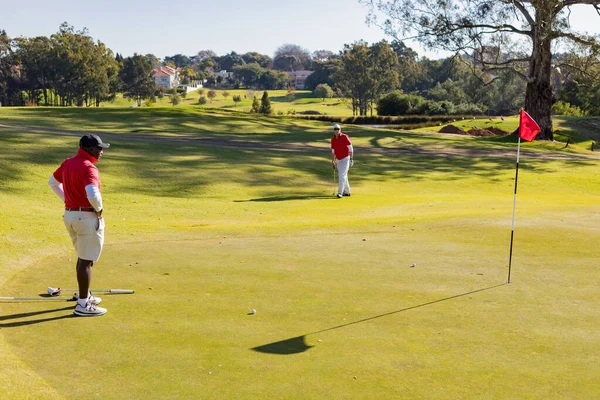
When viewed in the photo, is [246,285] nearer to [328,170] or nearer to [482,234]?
[482,234]

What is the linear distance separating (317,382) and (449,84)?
429 ft

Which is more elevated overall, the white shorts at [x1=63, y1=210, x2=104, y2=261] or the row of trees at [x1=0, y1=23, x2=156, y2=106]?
the row of trees at [x1=0, y1=23, x2=156, y2=106]

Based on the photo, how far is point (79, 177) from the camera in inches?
362

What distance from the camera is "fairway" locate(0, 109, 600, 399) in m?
7.05

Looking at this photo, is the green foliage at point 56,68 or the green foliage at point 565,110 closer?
the green foliage at point 565,110

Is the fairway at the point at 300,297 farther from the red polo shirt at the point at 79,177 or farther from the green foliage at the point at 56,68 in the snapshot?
the green foliage at the point at 56,68

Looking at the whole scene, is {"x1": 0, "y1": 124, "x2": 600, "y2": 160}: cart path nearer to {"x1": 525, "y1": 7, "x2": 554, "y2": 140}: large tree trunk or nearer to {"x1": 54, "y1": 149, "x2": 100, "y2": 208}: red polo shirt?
{"x1": 525, "y1": 7, "x2": 554, "y2": 140}: large tree trunk

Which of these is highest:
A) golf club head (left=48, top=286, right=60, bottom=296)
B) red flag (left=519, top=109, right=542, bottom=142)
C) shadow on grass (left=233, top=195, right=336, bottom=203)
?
red flag (left=519, top=109, right=542, bottom=142)

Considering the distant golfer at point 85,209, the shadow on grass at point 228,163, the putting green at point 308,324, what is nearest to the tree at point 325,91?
the shadow on grass at point 228,163

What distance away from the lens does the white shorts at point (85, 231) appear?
30.6ft

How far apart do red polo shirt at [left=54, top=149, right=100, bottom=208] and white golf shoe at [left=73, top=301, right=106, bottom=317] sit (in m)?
1.36

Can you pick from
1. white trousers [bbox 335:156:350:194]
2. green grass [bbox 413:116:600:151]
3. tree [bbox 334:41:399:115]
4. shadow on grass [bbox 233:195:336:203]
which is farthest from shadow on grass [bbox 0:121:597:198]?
tree [bbox 334:41:399:115]

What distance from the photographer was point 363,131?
165 ft

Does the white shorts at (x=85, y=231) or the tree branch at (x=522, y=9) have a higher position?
the tree branch at (x=522, y=9)
